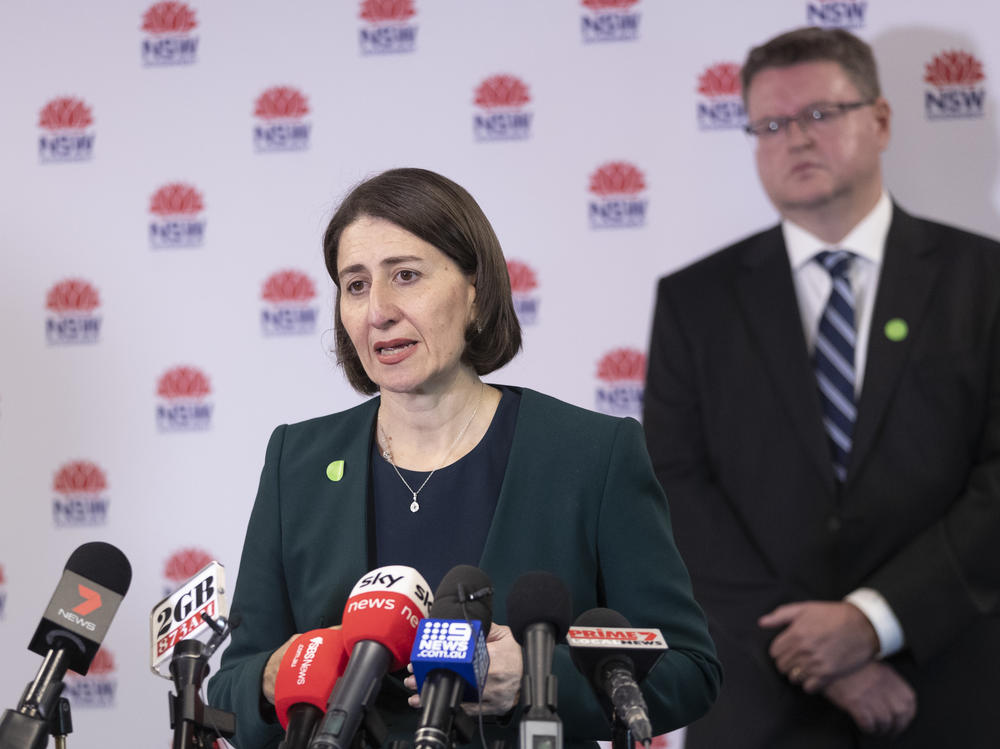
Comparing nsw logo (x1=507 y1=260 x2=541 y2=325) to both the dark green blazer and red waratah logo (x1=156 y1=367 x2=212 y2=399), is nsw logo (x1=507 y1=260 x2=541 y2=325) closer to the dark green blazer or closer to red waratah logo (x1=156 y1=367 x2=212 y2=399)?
red waratah logo (x1=156 y1=367 x2=212 y2=399)

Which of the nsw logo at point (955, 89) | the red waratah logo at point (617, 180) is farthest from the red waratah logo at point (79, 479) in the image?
the nsw logo at point (955, 89)

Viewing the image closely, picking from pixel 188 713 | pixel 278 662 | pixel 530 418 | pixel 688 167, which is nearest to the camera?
pixel 188 713

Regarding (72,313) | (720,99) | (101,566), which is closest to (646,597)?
(101,566)

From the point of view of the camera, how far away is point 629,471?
2.07m

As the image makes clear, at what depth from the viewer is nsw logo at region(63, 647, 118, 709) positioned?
4156 millimetres

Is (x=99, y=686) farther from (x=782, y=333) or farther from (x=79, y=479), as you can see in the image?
(x=782, y=333)

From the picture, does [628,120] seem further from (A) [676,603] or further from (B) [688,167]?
(A) [676,603]

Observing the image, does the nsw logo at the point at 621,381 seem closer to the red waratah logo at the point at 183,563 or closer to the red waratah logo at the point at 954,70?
the red waratah logo at the point at 954,70

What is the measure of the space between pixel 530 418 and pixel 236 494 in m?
2.27

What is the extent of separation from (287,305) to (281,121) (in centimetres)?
66

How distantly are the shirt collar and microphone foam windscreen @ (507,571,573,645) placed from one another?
234 centimetres

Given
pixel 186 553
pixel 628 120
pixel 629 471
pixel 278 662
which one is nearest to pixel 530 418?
pixel 629 471

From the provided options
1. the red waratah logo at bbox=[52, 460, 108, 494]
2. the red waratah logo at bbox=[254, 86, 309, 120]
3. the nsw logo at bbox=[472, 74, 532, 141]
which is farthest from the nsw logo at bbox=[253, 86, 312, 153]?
the red waratah logo at bbox=[52, 460, 108, 494]

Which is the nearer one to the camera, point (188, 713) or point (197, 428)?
point (188, 713)
